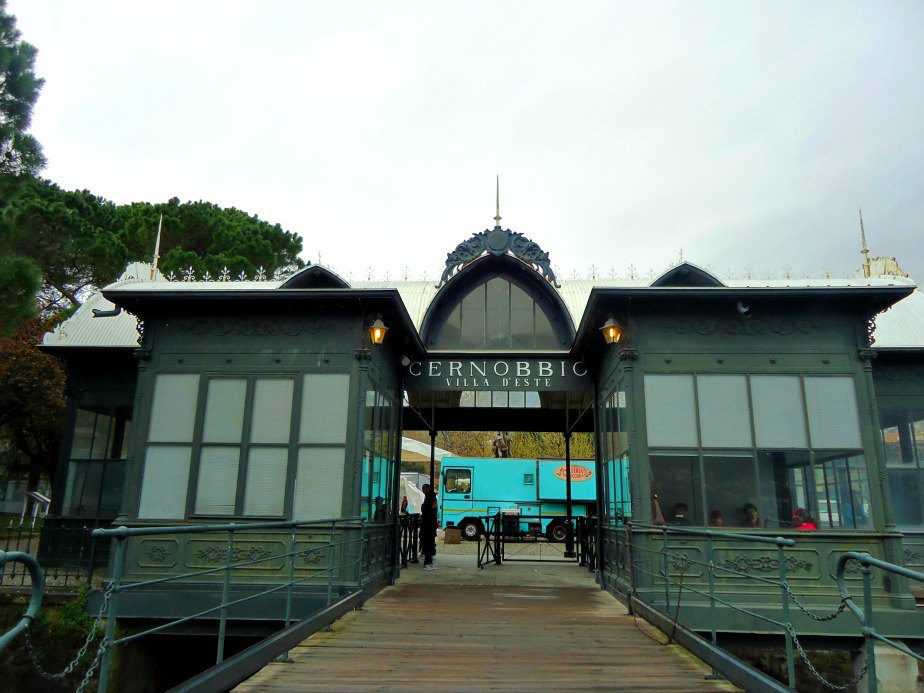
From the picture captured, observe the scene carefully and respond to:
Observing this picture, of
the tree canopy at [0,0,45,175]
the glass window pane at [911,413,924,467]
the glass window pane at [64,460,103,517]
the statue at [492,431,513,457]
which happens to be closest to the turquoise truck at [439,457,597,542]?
the statue at [492,431,513,457]

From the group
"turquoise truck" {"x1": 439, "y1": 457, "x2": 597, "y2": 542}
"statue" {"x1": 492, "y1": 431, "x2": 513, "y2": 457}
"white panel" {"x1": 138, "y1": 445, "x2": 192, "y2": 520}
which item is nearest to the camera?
"white panel" {"x1": 138, "y1": 445, "x2": 192, "y2": 520}

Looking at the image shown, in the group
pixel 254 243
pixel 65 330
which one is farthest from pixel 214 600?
pixel 254 243

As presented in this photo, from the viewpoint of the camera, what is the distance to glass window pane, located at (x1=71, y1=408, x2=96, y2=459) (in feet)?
44.5

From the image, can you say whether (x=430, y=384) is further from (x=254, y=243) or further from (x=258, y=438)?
(x=254, y=243)

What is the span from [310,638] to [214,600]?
333cm

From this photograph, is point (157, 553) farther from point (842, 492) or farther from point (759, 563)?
point (842, 492)

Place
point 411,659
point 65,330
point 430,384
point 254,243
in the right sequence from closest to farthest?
point 411,659 < point 430,384 < point 65,330 < point 254,243

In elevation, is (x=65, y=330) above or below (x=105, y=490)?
above

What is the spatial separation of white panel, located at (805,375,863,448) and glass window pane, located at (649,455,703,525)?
5.98 ft

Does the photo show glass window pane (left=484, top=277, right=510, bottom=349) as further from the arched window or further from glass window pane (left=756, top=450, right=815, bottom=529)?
glass window pane (left=756, top=450, right=815, bottom=529)

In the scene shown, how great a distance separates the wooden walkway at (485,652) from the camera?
548 centimetres

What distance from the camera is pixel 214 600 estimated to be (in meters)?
9.52

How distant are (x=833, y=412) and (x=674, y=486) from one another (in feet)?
8.54

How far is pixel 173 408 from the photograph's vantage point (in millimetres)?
10414
